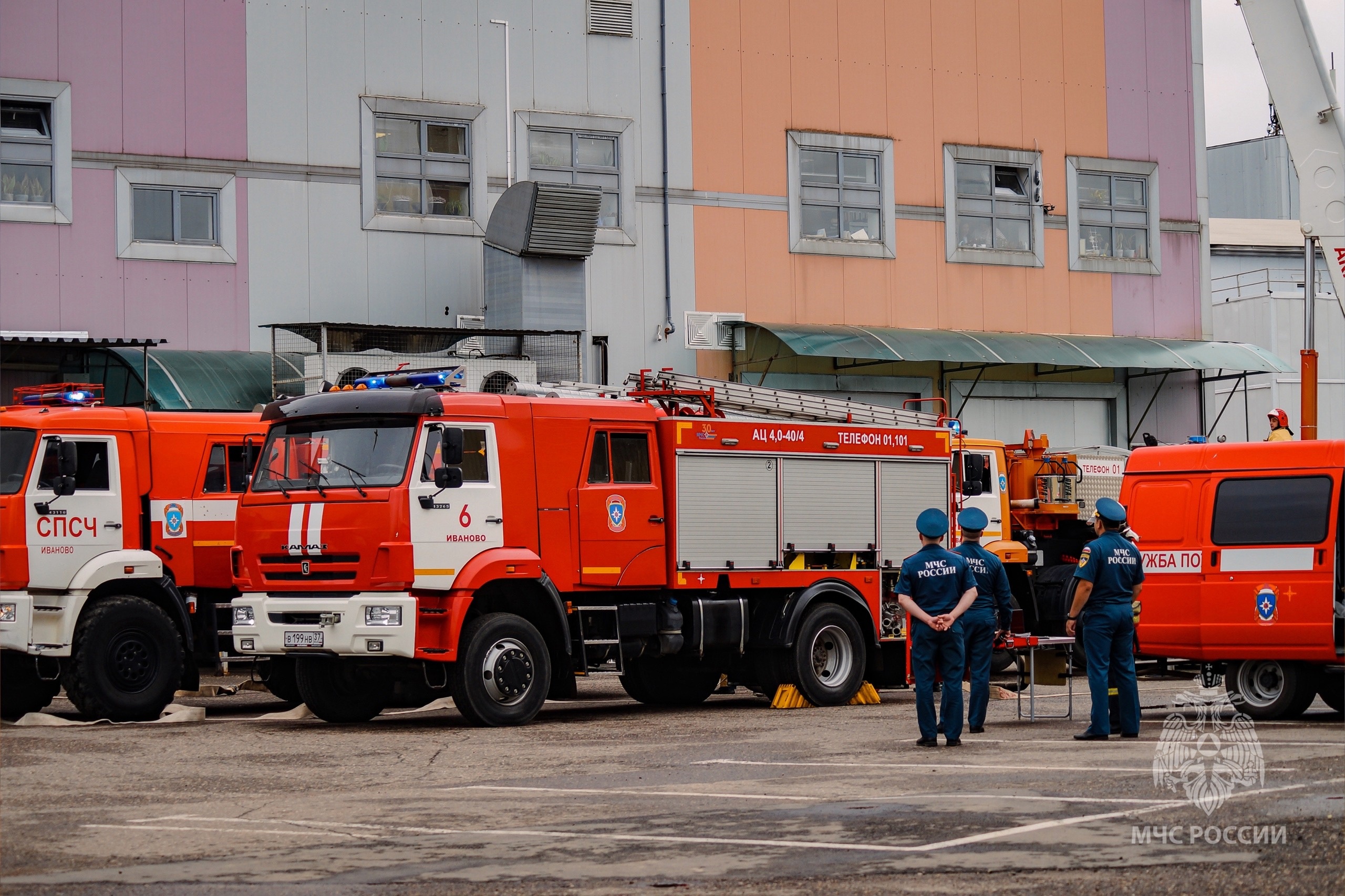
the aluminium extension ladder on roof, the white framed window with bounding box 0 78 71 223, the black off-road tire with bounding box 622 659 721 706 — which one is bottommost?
the black off-road tire with bounding box 622 659 721 706

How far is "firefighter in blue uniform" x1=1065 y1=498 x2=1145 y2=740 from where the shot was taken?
1304 centimetres

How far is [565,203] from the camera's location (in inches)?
999

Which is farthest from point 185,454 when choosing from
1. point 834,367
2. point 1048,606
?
point 834,367

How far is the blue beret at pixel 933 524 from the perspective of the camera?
1268 cm

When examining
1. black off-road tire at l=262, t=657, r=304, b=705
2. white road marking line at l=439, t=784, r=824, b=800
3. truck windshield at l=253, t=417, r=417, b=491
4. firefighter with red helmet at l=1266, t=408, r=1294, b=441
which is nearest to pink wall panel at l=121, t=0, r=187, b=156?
black off-road tire at l=262, t=657, r=304, b=705

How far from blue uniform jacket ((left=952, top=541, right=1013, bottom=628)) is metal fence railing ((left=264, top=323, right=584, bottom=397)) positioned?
10500 millimetres

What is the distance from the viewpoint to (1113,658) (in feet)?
43.2

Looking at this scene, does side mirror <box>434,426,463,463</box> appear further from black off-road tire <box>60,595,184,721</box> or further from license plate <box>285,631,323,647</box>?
black off-road tire <box>60,595,184,721</box>

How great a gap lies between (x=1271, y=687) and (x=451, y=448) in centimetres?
716

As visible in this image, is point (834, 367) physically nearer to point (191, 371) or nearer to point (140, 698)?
point (191, 371)

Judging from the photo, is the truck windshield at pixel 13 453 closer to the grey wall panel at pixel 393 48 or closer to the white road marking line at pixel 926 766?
the white road marking line at pixel 926 766

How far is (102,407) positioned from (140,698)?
2.72 meters

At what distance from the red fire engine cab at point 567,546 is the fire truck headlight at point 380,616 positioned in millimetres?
18

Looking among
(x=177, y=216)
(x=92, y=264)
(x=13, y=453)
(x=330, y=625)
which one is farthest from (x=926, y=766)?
(x=177, y=216)
